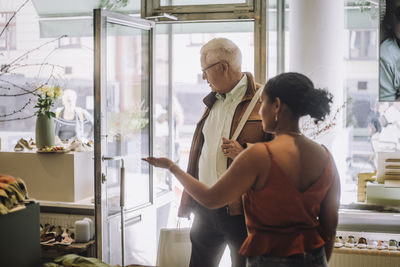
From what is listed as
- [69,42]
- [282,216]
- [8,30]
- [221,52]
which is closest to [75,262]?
[221,52]

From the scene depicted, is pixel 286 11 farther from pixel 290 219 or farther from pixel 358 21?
pixel 290 219

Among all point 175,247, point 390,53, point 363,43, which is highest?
point 363,43

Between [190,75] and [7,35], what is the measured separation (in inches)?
83.2

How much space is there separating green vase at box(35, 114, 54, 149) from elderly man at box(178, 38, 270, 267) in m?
1.82

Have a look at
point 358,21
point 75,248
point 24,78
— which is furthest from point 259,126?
point 24,78

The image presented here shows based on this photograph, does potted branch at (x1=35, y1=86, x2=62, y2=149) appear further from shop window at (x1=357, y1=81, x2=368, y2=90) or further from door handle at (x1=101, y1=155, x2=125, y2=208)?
shop window at (x1=357, y1=81, x2=368, y2=90)

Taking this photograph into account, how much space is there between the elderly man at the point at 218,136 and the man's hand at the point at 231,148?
0.05m

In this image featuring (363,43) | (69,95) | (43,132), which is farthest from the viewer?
(69,95)

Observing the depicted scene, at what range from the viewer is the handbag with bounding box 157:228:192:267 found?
3.33 m

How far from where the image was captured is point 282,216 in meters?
1.78

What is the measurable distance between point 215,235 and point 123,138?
1.50 m

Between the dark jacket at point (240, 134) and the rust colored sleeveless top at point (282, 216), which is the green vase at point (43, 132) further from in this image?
the rust colored sleeveless top at point (282, 216)

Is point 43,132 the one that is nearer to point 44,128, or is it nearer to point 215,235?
point 44,128

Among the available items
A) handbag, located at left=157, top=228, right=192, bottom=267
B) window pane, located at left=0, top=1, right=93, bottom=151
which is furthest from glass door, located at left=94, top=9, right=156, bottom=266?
window pane, located at left=0, top=1, right=93, bottom=151
